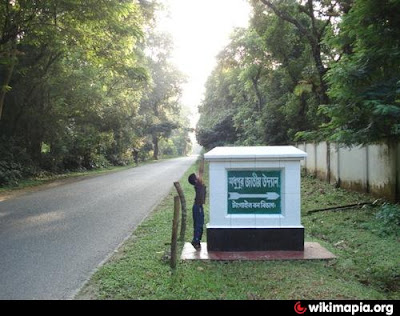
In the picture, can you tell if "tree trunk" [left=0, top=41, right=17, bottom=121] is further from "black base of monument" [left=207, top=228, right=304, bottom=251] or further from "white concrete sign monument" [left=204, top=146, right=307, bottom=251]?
"black base of monument" [left=207, top=228, right=304, bottom=251]

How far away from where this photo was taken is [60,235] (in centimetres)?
869

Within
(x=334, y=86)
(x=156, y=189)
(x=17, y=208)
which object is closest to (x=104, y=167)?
(x=156, y=189)

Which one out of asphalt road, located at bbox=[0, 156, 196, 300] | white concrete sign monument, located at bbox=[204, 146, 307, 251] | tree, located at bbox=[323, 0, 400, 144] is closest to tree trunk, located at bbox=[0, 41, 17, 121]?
asphalt road, located at bbox=[0, 156, 196, 300]

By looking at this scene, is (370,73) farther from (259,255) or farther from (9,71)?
(9,71)

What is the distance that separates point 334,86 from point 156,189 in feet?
31.4

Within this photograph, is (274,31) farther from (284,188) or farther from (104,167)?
(104,167)

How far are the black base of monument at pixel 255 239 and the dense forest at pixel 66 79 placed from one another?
1019 centimetres

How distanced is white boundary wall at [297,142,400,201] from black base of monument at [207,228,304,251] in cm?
482

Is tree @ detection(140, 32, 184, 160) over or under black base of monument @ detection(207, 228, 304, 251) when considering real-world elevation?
over

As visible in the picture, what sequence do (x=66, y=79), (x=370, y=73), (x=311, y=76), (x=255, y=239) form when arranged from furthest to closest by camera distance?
(x=66, y=79), (x=311, y=76), (x=370, y=73), (x=255, y=239)

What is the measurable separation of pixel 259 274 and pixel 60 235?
482 centimetres

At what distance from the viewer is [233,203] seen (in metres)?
7.22

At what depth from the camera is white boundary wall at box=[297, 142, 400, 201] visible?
1067 cm
